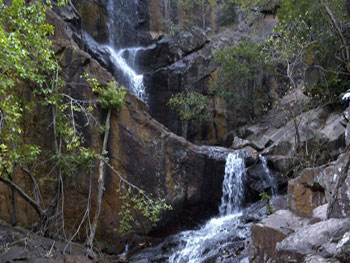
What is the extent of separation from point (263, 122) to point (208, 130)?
357 centimetres

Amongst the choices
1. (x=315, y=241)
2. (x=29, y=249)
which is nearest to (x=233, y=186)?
(x=315, y=241)

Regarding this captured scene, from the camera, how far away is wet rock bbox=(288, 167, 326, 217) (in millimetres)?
6594

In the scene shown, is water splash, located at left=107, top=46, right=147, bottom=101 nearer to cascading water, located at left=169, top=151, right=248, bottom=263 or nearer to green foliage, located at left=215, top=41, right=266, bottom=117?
green foliage, located at left=215, top=41, right=266, bottom=117

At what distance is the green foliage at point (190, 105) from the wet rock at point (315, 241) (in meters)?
13.5

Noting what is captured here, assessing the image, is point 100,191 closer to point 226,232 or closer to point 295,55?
point 226,232

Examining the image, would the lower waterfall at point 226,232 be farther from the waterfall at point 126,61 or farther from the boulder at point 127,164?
the waterfall at point 126,61

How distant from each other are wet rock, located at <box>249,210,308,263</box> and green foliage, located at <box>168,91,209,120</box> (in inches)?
484

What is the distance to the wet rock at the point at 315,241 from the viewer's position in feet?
14.4

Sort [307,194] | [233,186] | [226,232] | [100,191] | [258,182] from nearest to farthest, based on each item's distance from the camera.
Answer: [307,194], [100,191], [226,232], [233,186], [258,182]

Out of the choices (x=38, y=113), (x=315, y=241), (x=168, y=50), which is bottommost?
(x=315, y=241)

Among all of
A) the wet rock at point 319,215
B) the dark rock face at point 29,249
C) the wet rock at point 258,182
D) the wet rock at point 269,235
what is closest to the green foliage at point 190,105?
the wet rock at point 258,182

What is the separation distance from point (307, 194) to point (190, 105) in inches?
516

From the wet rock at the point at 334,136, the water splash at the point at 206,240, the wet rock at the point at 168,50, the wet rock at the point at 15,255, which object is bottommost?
the water splash at the point at 206,240

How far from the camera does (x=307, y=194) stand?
22.3 feet
